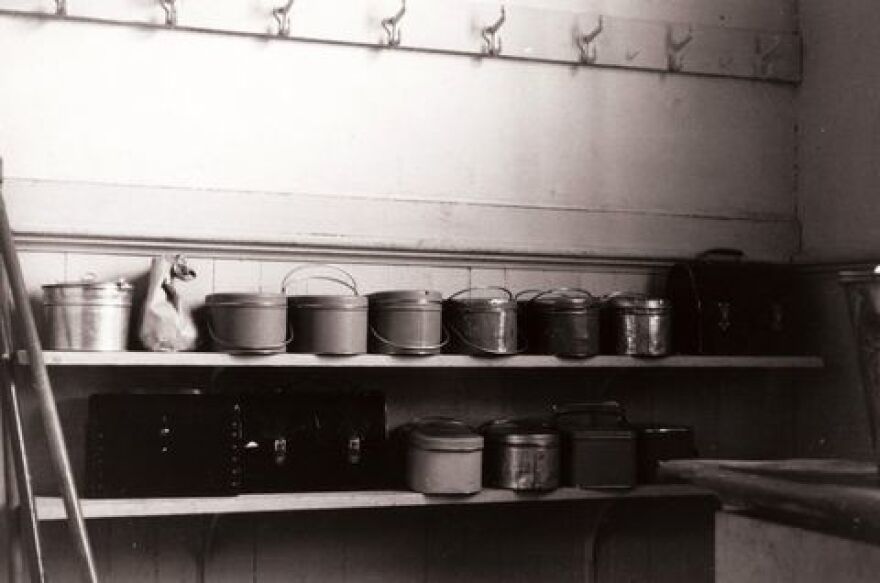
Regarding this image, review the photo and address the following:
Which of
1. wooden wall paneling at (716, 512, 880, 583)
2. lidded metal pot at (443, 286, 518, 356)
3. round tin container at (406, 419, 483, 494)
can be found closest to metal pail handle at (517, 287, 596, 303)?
lidded metal pot at (443, 286, 518, 356)

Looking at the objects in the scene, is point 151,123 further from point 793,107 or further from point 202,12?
point 793,107

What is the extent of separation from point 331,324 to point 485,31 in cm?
127

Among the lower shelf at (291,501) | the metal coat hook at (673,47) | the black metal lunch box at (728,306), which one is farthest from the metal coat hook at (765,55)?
the lower shelf at (291,501)

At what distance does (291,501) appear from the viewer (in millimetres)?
3391

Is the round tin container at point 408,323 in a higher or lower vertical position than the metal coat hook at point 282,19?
lower

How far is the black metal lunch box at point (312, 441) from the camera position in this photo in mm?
3455

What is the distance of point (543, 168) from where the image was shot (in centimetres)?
411

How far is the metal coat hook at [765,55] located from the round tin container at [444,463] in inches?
75.2

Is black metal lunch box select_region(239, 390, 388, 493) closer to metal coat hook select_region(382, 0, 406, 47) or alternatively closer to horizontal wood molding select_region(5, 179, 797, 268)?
horizontal wood molding select_region(5, 179, 797, 268)

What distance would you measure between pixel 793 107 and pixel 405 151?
1.61 metres

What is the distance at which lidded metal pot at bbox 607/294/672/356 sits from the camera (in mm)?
3771

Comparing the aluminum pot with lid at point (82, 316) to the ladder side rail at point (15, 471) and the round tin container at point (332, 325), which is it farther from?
the round tin container at point (332, 325)

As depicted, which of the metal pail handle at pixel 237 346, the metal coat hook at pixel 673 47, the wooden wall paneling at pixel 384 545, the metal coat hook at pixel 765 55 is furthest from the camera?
the metal coat hook at pixel 765 55

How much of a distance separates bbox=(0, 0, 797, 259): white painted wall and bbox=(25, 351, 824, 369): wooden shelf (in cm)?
46
